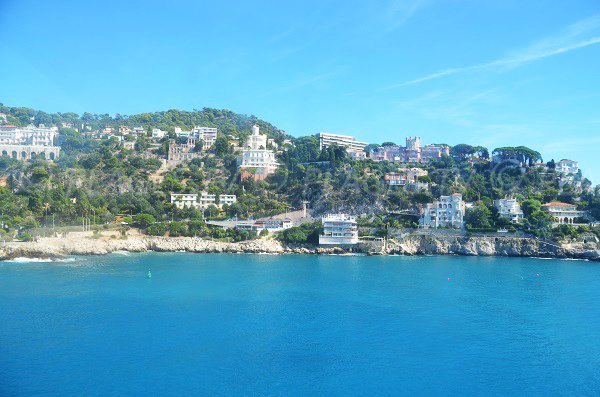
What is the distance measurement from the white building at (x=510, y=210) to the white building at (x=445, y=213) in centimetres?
283

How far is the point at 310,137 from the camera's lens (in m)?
60.8

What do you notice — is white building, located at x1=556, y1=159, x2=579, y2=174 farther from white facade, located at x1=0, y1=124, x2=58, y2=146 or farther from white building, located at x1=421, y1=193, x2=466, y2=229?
white facade, located at x1=0, y1=124, x2=58, y2=146

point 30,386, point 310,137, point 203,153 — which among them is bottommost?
point 30,386

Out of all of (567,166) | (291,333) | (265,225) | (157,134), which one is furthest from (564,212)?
(157,134)

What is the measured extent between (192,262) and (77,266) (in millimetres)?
5822

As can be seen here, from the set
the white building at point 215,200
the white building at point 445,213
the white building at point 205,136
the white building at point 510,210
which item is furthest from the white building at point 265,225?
the white building at point 205,136

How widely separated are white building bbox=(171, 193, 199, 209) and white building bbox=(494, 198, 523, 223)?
2318 cm

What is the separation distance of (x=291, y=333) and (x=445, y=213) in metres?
24.5

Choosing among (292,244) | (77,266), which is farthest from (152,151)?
(77,266)

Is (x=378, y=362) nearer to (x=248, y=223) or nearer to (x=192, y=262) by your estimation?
(x=192, y=262)

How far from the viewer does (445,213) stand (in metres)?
35.7

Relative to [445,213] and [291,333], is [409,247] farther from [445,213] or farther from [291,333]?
[291,333]

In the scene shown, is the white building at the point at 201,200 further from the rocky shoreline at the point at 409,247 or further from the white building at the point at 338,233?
the white building at the point at 338,233

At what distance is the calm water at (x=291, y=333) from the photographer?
10.9m
